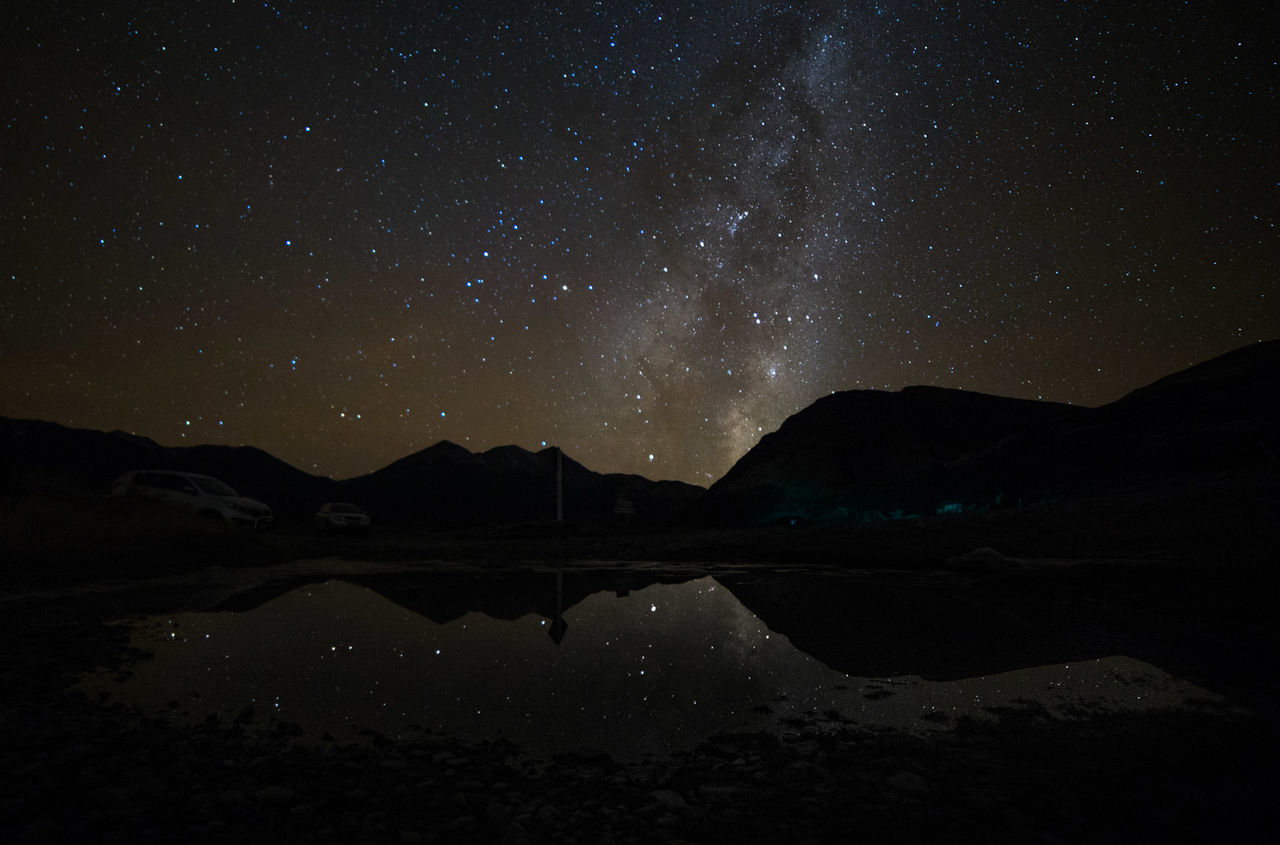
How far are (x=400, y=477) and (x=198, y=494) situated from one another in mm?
87612

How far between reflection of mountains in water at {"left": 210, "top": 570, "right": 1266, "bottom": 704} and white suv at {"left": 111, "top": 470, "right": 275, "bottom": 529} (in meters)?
8.25

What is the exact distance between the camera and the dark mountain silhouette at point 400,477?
2918 inches

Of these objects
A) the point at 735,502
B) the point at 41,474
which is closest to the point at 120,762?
the point at 41,474

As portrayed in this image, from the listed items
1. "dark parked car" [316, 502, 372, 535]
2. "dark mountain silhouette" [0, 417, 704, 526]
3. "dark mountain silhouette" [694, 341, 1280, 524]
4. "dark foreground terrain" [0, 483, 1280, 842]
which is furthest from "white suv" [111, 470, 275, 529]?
"dark mountain silhouette" [0, 417, 704, 526]

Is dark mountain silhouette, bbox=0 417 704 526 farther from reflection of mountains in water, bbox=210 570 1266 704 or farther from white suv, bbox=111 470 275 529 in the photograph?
reflection of mountains in water, bbox=210 570 1266 704

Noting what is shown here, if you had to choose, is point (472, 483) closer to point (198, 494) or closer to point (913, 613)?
point (198, 494)

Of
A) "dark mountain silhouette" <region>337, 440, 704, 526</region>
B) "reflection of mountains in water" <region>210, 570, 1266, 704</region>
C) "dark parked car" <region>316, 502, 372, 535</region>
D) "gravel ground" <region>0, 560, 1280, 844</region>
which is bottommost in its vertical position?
"reflection of mountains in water" <region>210, 570, 1266, 704</region>

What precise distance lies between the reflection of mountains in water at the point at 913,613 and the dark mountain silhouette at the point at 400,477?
183 feet

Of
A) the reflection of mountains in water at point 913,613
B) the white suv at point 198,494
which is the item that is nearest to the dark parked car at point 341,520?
the white suv at point 198,494

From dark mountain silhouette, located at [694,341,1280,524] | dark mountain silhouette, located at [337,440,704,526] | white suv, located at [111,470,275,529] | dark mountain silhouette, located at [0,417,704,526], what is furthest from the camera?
dark mountain silhouette, located at [337,440,704,526]

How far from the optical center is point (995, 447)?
31.2 m

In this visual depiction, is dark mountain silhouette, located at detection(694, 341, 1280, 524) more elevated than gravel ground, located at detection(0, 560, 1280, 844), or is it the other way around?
dark mountain silhouette, located at detection(694, 341, 1280, 524)

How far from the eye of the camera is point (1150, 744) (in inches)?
114

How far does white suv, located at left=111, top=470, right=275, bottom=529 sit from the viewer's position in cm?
1542
